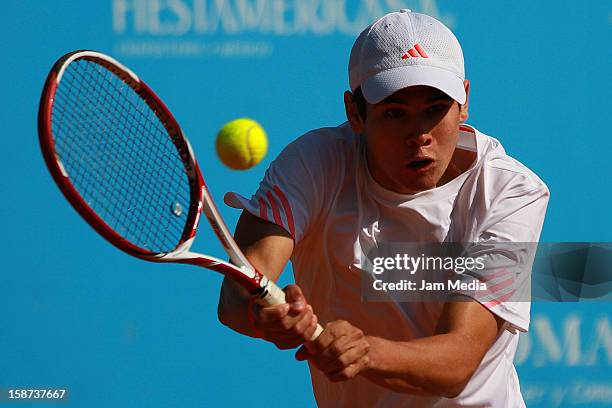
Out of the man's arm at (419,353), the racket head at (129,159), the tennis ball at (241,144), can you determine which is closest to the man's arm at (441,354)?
the man's arm at (419,353)

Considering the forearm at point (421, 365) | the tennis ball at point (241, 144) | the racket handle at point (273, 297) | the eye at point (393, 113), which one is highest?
the tennis ball at point (241, 144)

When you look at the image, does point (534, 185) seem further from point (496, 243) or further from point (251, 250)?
point (251, 250)

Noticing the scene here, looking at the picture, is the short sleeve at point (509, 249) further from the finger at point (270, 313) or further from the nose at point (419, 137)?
the finger at point (270, 313)

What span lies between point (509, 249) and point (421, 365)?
302 millimetres

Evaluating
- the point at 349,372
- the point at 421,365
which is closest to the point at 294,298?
the point at 349,372

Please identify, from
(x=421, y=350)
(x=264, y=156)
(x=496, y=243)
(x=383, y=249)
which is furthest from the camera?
(x=264, y=156)

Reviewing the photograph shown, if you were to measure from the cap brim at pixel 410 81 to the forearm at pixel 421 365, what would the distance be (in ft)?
1.43

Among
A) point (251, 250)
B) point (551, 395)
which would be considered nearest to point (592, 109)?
point (551, 395)

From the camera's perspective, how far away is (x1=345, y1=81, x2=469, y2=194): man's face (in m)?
1.95

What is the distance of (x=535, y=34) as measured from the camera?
3.39m

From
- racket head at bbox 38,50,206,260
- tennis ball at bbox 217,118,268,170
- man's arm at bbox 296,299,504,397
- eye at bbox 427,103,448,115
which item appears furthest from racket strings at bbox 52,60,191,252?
tennis ball at bbox 217,118,268,170

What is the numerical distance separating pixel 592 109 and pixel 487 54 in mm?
369

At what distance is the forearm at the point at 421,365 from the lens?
5.73 feet

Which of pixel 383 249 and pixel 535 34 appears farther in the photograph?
pixel 535 34
